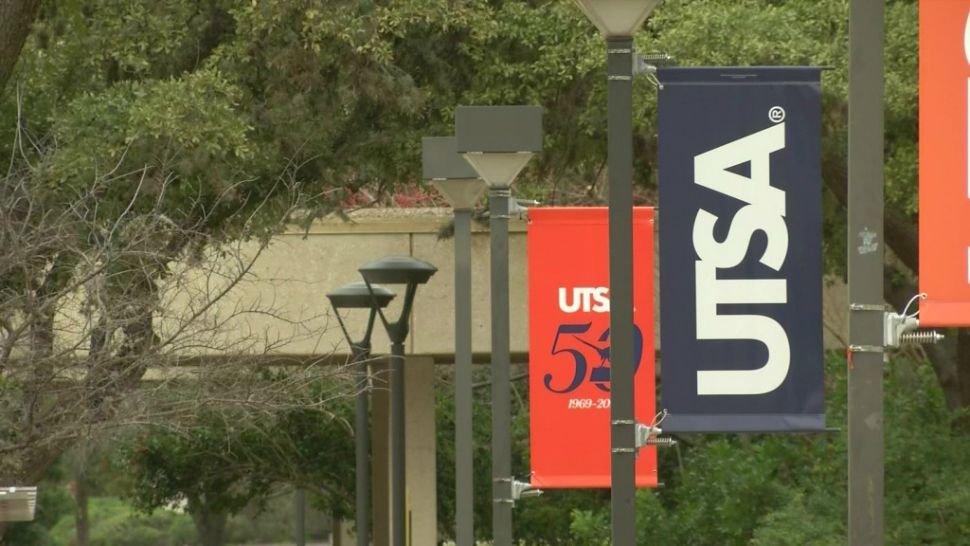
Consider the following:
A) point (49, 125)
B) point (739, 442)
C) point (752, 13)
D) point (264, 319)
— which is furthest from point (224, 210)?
point (739, 442)

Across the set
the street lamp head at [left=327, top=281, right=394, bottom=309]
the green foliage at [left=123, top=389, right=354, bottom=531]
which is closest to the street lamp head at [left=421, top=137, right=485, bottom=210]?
the street lamp head at [left=327, top=281, right=394, bottom=309]

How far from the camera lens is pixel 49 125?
1678cm

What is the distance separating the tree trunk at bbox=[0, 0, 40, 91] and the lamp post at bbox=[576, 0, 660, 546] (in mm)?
7717

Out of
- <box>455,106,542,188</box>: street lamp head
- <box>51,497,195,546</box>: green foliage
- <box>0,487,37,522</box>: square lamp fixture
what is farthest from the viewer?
<box>51,497,195,546</box>: green foliage

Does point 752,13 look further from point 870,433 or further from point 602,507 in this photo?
point 602,507

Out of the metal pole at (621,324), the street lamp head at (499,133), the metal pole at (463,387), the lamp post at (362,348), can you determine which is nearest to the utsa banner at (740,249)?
the metal pole at (621,324)

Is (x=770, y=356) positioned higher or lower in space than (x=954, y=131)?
lower

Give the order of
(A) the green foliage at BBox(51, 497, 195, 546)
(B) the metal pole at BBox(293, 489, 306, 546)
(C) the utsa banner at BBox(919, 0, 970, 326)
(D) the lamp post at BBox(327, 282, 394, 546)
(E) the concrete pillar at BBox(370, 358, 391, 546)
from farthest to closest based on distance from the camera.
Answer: (A) the green foliage at BBox(51, 497, 195, 546) → (B) the metal pole at BBox(293, 489, 306, 546) → (E) the concrete pillar at BBox(370, 358, 391, 546) → (D) the lamp post at BBox(327, 282, 394, 546) → (C) the utsa banner at BBox(919, 0, 970, 326)

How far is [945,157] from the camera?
6.71 m

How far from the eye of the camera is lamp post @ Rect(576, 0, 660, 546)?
737 cm

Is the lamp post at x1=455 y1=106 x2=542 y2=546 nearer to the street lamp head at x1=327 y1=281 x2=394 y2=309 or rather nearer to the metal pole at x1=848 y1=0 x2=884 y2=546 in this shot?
the street lamp head at x1=327 y1=281 x2=394 y2=309

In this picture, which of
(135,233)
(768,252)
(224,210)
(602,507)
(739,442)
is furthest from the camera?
(602,507)

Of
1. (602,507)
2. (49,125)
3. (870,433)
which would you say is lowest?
(602,507)

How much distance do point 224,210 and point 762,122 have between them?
31.0 feet
